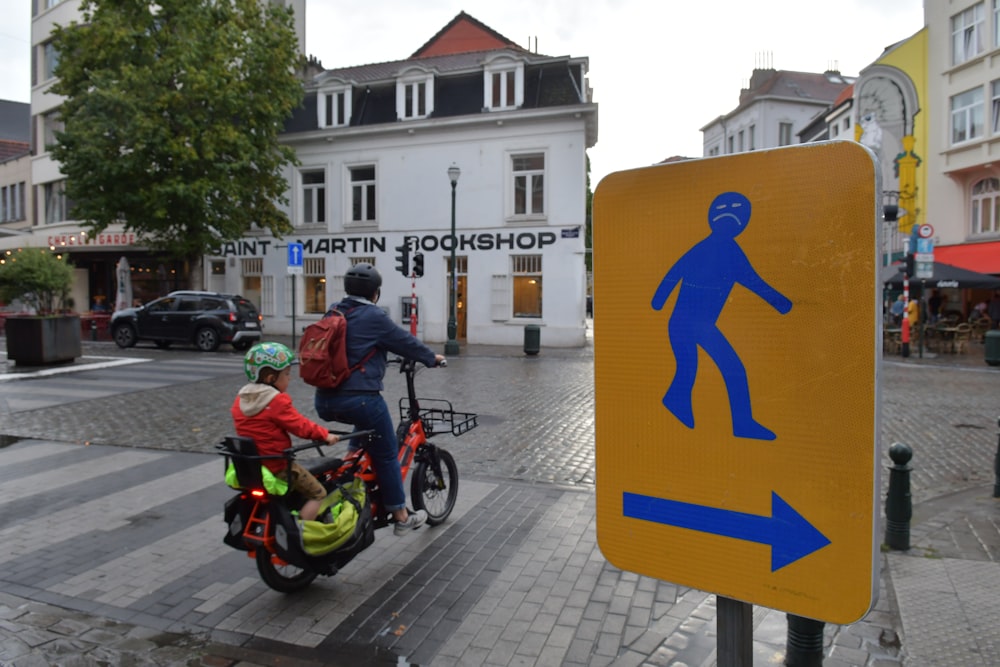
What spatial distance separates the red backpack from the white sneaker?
3.42ft

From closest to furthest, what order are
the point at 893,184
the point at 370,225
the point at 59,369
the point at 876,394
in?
the point at 876,394
the point at 59,369
the point at 370,225
the point at 893,184

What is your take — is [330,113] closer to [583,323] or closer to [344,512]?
[583,323]

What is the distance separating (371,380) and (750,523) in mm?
2868

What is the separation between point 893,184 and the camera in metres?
29.8

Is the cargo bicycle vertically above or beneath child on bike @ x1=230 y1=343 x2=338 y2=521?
beneath

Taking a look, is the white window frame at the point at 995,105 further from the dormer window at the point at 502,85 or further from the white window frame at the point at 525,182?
the dormer window at the point at 502,85

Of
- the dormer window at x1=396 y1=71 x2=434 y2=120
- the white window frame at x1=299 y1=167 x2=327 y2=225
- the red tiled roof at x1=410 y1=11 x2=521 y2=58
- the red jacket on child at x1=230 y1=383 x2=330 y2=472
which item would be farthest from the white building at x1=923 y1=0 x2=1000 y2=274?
the red jacket on child at x1=230 y1=383 x2=330 y2=472

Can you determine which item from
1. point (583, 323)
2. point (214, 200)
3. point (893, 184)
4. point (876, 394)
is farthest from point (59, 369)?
point (893, 184)

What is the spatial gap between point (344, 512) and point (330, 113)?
1030 inches

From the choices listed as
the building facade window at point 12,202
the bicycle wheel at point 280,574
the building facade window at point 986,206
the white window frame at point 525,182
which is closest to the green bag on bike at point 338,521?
the bicycle wheel at point 280,574

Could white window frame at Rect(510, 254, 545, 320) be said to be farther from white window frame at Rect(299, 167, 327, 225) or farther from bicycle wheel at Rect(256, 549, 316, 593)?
bicycle wheel at Rect(256, 549, 316, 593)

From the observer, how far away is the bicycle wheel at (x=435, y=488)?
15.5 feet

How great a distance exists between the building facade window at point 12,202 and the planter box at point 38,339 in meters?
26.1

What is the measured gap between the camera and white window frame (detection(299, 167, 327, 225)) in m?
27.1
